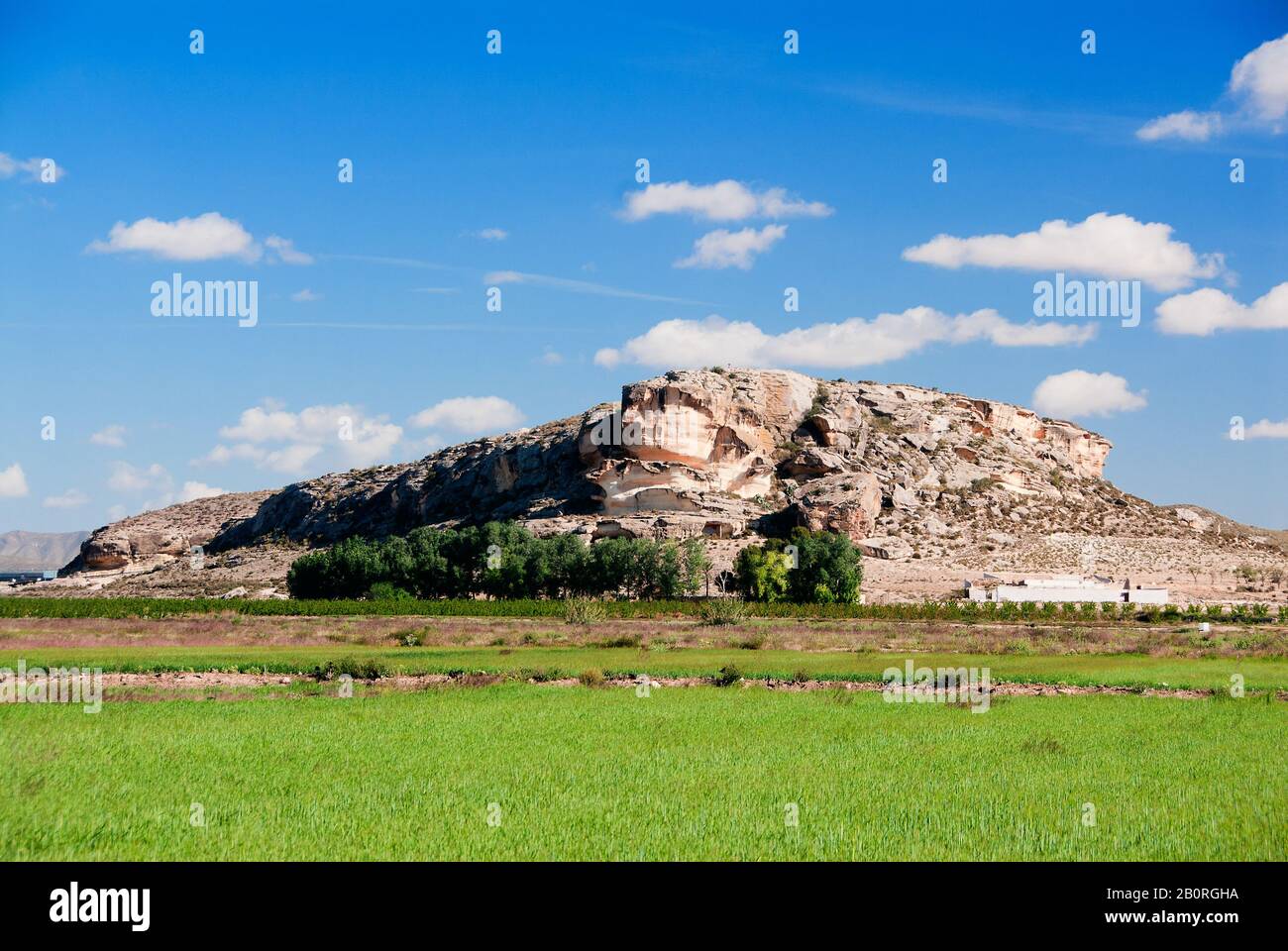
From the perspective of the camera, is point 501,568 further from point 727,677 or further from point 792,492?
point 727,677

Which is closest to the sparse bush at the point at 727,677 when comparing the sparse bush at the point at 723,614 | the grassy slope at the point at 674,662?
the grassy slope at the point at 674,662

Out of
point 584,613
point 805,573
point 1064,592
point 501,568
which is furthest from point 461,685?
point 1064,592

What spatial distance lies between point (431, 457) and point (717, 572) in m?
63.6

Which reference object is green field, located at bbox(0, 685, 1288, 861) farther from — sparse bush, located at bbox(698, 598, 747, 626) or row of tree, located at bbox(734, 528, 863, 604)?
row of tree, located at bbox(734, 528, 863, 604)

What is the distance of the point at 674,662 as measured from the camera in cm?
3719

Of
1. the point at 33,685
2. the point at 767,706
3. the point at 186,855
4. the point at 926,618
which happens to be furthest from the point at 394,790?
the point at 926,618

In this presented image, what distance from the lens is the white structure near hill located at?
264 ft

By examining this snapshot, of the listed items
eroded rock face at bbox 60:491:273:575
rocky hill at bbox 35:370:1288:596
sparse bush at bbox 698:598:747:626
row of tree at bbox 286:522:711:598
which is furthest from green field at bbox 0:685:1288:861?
eroded rock face at bbox 60:491:273:575

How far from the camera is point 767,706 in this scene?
993 inches

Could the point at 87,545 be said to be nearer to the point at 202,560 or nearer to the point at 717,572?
the point at 202,560

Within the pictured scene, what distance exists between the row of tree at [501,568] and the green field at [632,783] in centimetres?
6045

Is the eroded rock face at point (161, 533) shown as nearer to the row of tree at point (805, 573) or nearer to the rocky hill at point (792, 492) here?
the rocky hill at point (792, 492)

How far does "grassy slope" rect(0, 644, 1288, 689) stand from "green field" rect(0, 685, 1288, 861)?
349 inches

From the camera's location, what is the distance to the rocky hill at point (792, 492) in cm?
9906
